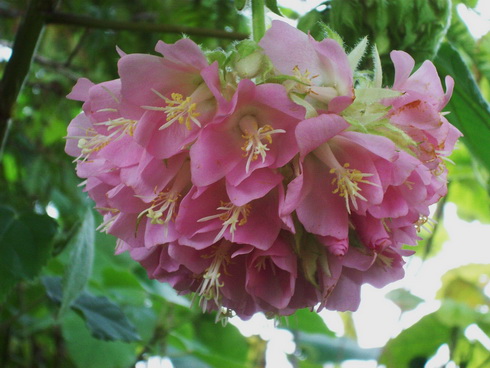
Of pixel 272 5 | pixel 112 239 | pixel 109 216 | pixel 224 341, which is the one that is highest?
pixel 272 5

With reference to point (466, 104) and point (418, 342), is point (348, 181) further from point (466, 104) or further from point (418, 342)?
point (418, 342)

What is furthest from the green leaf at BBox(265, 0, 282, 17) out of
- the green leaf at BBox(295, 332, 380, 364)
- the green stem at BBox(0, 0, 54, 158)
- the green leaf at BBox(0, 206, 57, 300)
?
the green leaf at BBox(295, 332, 380, 364)

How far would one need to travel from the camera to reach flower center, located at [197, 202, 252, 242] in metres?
0.67

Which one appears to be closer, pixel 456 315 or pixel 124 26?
pixel 124 26

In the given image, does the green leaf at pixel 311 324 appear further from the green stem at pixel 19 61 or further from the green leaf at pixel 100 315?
the green stem at pixel 19 61

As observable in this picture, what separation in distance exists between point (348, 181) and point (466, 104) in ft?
1.35

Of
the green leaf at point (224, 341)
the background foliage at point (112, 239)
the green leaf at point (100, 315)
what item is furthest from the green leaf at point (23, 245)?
the green leaf at point (224, 341)

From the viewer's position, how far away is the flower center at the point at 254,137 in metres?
0.66

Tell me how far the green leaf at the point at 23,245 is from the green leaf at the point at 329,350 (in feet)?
4.82

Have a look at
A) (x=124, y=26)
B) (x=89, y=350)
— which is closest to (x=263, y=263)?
(x=124, y=26)

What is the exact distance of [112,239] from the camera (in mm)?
1772

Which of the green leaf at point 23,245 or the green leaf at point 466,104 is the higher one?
the green leaf at point 466,104

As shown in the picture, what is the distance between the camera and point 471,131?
1015mm

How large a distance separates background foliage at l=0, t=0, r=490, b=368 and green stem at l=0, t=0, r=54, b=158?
0.07 ft
